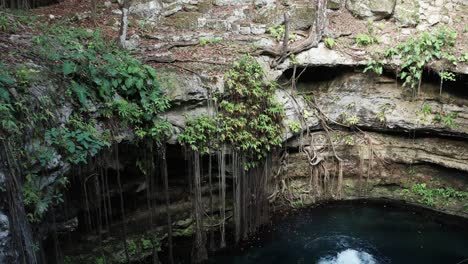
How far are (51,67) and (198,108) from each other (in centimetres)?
267

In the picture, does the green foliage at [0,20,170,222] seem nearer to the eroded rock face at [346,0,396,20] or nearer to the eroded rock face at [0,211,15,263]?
the eroded rock face at [0,211,15,263]

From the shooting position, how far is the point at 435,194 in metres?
9.51

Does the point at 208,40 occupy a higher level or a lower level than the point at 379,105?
higher

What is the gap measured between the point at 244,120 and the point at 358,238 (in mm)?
3829

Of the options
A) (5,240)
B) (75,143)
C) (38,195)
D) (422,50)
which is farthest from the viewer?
(422,50)

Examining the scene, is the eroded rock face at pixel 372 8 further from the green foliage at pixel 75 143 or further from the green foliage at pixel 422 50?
the green foliage at pixel 75 143

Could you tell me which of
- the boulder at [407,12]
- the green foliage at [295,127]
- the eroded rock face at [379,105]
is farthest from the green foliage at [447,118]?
the green foliage at [295,127]

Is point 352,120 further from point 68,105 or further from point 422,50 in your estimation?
point 68,105

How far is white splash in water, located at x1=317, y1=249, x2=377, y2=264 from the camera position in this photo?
7.89 m

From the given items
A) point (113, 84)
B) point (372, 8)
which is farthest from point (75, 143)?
point (372, 8)

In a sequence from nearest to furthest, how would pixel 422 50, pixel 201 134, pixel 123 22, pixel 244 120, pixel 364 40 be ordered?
pixel 201 134, pixel 244 120, pixel 123 22, pixel 422 50, pixel 364 40

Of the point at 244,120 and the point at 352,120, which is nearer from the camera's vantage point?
the point at 244,120

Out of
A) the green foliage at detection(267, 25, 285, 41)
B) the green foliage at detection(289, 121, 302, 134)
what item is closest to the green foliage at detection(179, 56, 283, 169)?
the green foliage at detection(289, 121, 302, 134)

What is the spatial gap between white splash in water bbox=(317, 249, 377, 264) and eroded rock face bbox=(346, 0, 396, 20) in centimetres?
589
